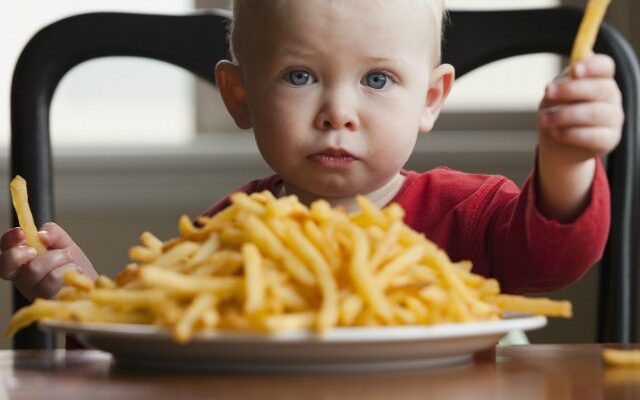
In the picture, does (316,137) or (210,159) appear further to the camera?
(210,159)

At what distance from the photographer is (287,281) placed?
68 cm

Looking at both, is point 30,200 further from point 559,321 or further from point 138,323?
point 559,321

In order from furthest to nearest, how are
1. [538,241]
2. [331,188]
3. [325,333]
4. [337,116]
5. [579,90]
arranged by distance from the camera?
1. [331,188]
2. [337,116]
3. [538,241]
4. [579,90]
5. [325,333]

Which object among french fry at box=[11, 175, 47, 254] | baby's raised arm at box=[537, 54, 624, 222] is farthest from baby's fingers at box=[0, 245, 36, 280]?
baby's raised arm at box=[537, 54, 624, 222]

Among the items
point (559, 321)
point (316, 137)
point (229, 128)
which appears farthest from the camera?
point (229, 128)

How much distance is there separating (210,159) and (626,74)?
1.18 metres

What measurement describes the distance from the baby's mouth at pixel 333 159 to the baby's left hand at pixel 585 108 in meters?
0.38

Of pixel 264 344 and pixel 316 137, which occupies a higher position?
pixel 316 137

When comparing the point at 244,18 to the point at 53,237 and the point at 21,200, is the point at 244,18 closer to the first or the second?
the point at 53,237

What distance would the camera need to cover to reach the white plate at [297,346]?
25.1 inches

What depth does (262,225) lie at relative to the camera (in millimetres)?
704

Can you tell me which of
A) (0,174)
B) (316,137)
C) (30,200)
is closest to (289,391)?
(316,137)

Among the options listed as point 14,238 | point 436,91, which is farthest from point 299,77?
point 14,238

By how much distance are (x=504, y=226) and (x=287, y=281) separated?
0.59 m
